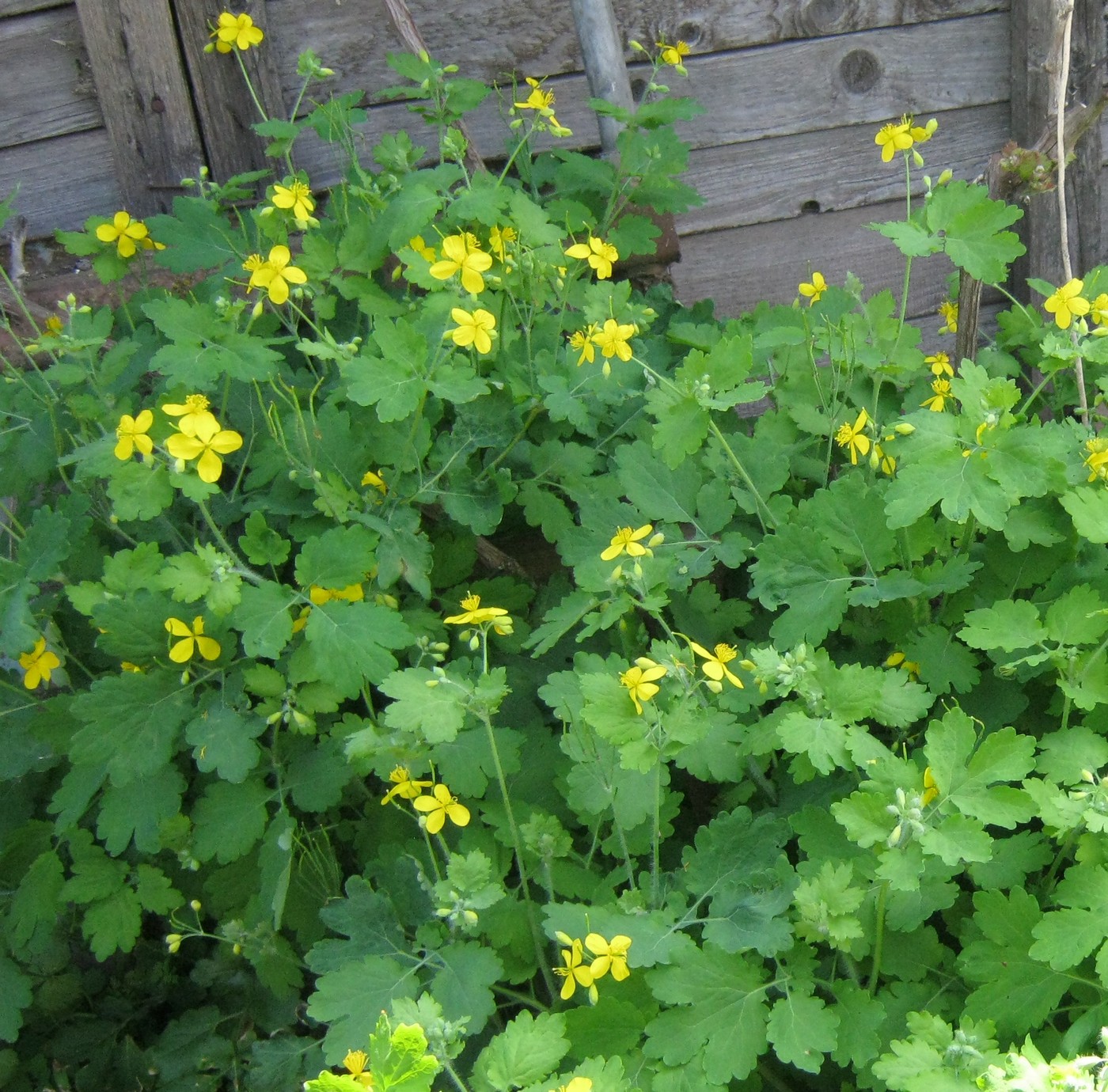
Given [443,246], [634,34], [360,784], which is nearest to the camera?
[443,246]

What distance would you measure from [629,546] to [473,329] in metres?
0.44

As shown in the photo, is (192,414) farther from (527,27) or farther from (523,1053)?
(527,27)

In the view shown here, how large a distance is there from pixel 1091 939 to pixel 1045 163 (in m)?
1.44

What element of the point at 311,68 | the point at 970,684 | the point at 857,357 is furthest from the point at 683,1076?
the point at 311,68

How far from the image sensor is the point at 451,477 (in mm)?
1869

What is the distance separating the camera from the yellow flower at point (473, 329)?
163 centimetres

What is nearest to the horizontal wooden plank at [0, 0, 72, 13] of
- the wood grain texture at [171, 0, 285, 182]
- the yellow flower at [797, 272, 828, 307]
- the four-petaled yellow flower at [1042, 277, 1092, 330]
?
the wood grain texture at [171, 0, 285, 182]

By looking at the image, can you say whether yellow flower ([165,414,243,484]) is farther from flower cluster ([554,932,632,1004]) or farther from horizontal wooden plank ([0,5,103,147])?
horizontal wooden plank ([0,5,103,147])

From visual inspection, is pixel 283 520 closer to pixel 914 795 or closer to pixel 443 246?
pixel 443 246

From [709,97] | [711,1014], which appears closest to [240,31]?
[709,97]

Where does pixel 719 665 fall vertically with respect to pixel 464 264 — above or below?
below

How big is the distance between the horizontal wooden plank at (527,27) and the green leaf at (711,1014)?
7.42ft

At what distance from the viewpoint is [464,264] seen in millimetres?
1709

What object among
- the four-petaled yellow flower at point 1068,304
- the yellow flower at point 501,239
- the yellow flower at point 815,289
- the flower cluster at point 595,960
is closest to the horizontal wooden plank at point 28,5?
the yellow flower at point 501,239
